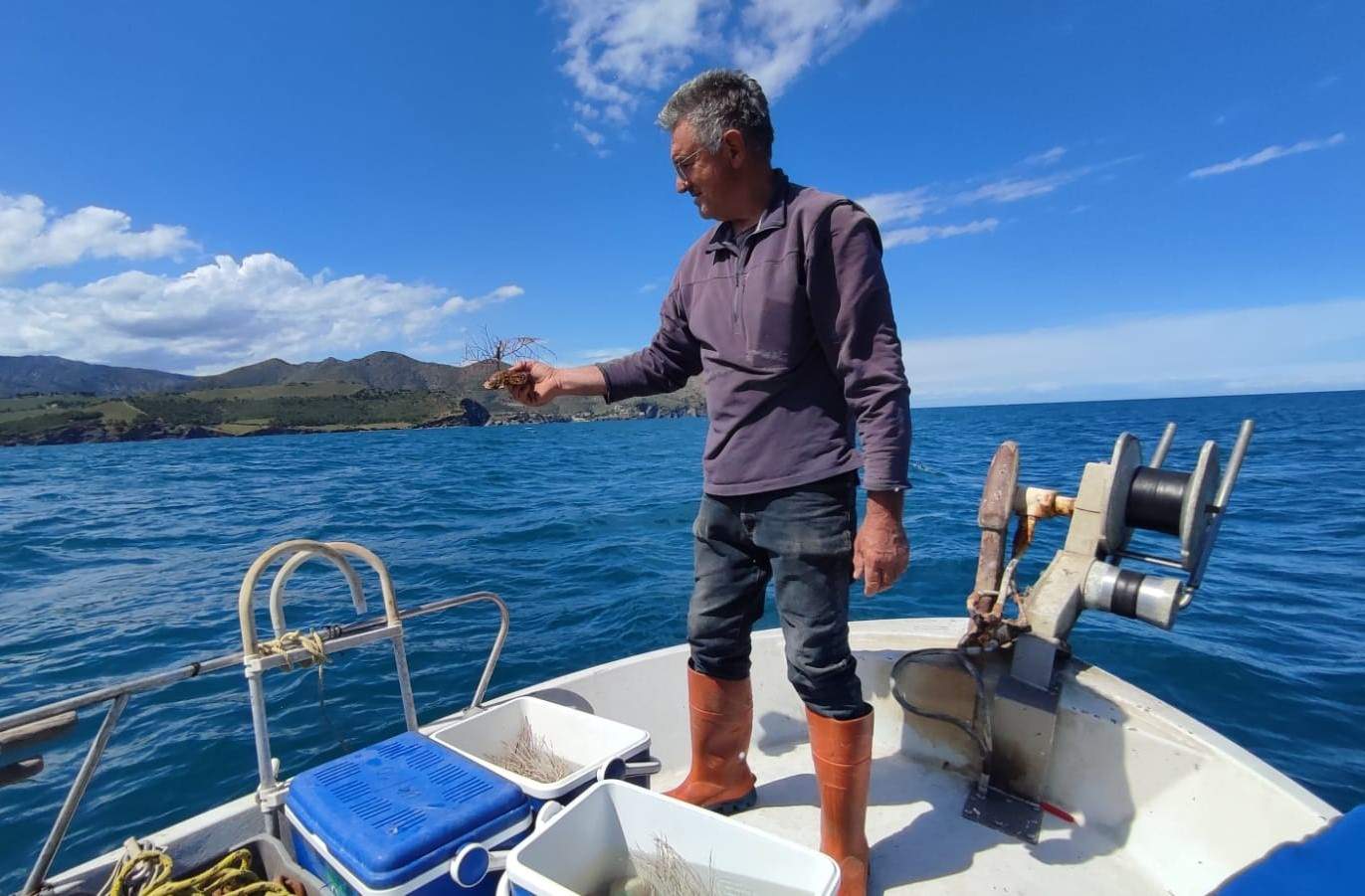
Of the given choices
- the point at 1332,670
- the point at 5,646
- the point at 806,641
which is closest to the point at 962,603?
the point at 1332,670

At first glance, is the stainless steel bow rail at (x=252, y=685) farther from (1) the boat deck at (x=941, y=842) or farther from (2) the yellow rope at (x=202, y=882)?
(1) the boat deck at (x=941, y=842)

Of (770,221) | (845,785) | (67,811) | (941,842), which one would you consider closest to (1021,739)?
(941,842)

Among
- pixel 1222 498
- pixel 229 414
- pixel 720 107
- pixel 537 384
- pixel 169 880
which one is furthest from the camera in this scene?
pixel 229 414

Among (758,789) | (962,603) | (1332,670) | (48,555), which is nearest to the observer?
(758,789)

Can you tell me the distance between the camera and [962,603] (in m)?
7.52

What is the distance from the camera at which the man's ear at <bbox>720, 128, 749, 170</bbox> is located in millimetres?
1905

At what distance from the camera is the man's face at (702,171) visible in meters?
1.94

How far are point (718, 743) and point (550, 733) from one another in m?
0.60

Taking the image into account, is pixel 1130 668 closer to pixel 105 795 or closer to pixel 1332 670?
pixel 1332 670

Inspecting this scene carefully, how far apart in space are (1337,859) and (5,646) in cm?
989

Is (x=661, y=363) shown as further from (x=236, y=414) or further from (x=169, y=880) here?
(x=236, y=414)

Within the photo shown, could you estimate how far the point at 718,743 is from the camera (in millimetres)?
2395

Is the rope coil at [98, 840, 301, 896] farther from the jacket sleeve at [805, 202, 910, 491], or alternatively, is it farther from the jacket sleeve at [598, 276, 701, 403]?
the jacket sleeve at [805, 202, 910, 491]

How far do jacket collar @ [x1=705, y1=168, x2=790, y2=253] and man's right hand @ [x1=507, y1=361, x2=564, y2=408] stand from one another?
73cm
